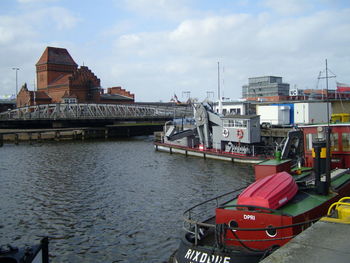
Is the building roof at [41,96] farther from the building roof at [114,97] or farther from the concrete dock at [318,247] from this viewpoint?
the concrete dock at [318,247]

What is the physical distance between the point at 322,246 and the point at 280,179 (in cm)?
443

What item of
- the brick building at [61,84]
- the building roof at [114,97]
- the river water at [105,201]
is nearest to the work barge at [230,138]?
the river water at [105,201]

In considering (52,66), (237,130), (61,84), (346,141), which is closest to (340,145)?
(346,141)

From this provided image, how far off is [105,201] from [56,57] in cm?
10143

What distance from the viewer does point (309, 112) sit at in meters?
52.7

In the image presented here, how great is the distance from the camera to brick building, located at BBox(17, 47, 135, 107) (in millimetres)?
105438

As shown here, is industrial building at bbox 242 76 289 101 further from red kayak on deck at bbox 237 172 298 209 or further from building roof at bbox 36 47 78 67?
red kayak on deck at bbox 237 172 298 209

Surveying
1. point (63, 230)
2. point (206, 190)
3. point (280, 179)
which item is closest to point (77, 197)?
point (63, 230)

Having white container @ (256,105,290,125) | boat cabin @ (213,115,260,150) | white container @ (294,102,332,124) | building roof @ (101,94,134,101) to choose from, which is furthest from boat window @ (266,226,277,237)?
building roof @ (101,94,134,101)

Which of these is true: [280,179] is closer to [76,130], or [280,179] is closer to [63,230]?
[63,230]

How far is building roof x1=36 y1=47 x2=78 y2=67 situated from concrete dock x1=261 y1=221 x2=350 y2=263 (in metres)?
115

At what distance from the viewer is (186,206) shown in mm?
22812

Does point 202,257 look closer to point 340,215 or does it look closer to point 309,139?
point 340,215

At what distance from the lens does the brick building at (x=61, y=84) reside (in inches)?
4151
